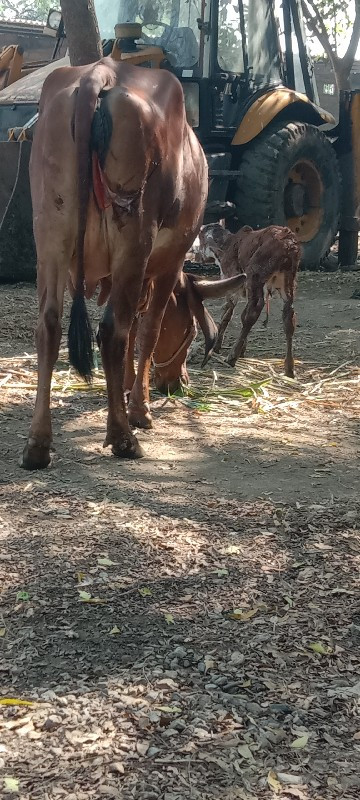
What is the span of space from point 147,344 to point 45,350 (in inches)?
44.8

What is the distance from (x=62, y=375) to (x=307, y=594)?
3919 mm

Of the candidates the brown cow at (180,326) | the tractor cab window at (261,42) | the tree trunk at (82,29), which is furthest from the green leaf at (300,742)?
the tractor cab window at (261,42)

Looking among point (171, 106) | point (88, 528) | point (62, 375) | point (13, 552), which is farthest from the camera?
point (62, 375)

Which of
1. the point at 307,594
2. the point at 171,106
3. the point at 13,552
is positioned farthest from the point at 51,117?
the point at 307,594

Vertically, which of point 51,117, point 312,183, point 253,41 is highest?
point 253,41

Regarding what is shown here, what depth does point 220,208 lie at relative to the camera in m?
11.9

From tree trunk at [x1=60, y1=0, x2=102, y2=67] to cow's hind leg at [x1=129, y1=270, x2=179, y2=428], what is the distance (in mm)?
3948

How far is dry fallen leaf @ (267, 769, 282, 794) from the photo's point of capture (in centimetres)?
247

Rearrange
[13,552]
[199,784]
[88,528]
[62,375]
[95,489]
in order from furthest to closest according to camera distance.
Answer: [62,375] → [95,489] → [88,528] → [13,552] → [199,784]

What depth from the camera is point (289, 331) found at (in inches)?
300

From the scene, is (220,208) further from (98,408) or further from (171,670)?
(171,670)

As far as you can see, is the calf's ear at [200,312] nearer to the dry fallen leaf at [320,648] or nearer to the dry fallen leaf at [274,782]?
the dry fallen leaf at [320,648]

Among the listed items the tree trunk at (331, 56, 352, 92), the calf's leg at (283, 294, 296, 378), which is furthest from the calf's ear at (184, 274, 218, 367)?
the tree trunk at (331, 56, 352, 92)

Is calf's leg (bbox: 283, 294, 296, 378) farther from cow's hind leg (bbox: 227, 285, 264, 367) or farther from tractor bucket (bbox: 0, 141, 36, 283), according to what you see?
tractor bucket (bbox: 0, 141, 36, 283)
